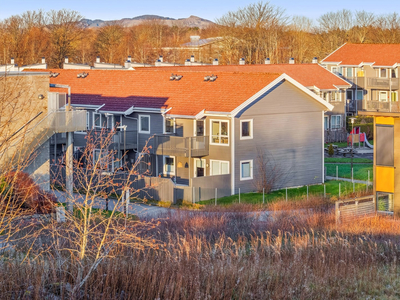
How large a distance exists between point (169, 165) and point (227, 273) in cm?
2329

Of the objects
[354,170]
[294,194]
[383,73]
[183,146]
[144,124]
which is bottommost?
[294,194]

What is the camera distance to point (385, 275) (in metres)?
14.4

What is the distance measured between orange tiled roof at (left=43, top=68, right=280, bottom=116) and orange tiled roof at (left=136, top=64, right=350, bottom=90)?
1117 cm

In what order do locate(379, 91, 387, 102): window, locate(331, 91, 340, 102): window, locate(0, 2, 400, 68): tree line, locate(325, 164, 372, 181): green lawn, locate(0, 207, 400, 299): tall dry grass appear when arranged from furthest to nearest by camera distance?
locate(0, 2, 400, 68): tree line < locate(379, 91, 387, 102): window < locate(331, 91, 340, 102): window < locate(325, 164, 372, 181): green lawn < locate(0, 207, 400, 299): tall dry grass

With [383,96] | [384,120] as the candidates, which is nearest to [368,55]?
[383,96]

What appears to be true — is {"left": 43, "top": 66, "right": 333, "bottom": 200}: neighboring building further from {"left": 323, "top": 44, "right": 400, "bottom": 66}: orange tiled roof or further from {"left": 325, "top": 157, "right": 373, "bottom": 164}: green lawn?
{"left": 323, "top": 44, "right": 400, "bottom": 66}: orange tiled roof

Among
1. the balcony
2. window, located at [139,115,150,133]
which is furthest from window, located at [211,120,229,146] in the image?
window, located at [139,115,150,133]

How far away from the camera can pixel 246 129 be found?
109 feet

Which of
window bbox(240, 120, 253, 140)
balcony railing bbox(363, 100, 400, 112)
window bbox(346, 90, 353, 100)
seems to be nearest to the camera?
balcony railing bbox(363, 100, 400, 112)

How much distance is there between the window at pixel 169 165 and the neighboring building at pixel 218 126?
6 centimetres

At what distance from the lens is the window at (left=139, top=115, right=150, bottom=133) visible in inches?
1426

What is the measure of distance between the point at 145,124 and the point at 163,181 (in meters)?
6.79

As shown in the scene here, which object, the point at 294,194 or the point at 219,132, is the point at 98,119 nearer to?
the point at 219,132

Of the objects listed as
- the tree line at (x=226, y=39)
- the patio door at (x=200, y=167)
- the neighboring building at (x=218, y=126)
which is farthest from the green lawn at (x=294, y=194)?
the tree line at (x=226, y=39)
